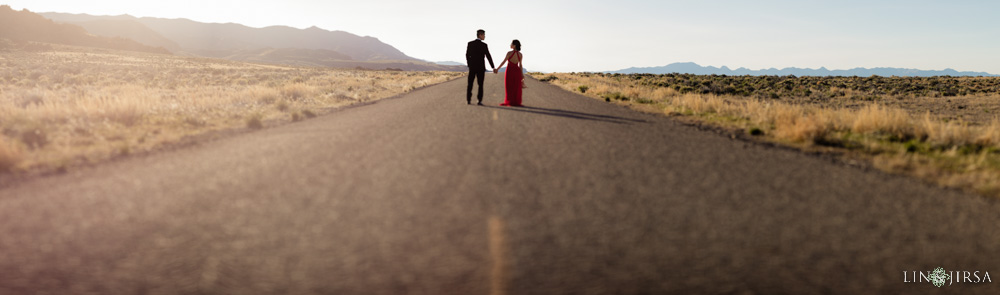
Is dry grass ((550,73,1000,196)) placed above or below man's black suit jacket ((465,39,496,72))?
below

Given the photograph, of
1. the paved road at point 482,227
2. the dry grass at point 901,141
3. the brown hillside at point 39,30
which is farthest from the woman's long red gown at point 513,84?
the brown hillside at point 39,30

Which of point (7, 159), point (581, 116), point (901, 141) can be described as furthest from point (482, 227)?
point (901, 141)

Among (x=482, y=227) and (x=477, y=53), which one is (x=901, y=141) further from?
(x=477, y=53)

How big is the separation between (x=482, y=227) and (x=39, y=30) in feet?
529

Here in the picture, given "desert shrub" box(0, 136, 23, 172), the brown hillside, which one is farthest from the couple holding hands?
the brown hillside

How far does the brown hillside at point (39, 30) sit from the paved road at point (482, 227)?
145 meters

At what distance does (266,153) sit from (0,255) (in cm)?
346

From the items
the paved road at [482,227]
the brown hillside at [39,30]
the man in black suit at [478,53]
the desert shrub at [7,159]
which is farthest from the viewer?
the brown hillside at [39,30]

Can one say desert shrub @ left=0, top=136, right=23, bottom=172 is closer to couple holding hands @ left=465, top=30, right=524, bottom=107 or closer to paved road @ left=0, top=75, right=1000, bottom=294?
paved road @ left=0, top=75, right=1000, bottom=294

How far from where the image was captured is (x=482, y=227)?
3436mm

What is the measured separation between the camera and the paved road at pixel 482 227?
2713mm

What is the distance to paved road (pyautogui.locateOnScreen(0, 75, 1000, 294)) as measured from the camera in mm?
2713

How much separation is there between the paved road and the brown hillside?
145361 mm

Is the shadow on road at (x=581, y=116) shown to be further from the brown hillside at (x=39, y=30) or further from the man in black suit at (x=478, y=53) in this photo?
the brown hillside at (x=39, y=30)
